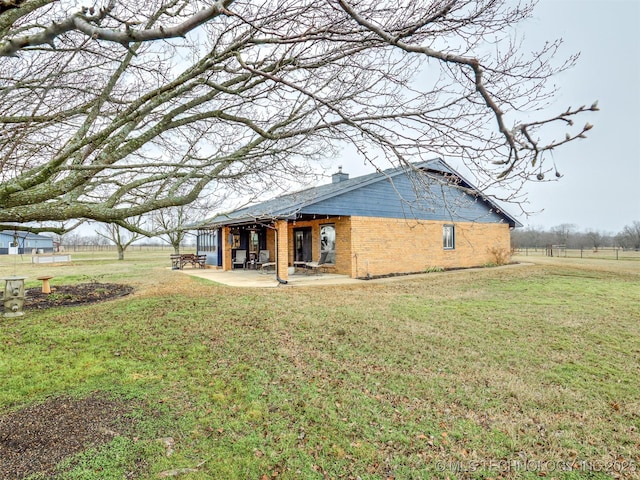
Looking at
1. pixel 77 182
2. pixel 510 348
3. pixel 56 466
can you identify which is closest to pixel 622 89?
pixel 510 348

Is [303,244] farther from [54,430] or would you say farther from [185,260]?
[54,430]

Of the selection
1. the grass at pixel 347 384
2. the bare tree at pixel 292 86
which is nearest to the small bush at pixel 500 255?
the grass at pixel 347 384

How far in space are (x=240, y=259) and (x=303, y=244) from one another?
3.93m

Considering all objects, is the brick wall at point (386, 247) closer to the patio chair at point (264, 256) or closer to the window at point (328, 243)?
the window at point (328, 243)

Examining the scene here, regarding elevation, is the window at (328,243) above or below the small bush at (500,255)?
above

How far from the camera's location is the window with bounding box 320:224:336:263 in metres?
15.8

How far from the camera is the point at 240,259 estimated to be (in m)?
19.2

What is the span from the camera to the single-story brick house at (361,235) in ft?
45.0

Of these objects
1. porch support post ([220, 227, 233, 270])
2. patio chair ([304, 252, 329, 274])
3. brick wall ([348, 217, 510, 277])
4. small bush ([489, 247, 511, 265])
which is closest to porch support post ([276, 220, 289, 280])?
patio chair ([304, 252, 329, 274])

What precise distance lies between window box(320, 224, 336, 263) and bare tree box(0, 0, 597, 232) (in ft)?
34.1

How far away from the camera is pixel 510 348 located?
225 inches

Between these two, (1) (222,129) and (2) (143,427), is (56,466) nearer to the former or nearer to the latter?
(2) (143,427)

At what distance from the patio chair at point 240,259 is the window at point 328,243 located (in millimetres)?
5126

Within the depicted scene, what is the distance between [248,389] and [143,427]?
120 cm
